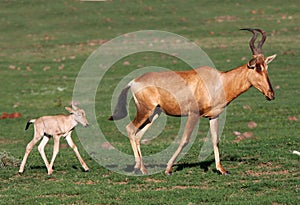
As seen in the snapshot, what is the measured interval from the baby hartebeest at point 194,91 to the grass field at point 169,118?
1.10 metres

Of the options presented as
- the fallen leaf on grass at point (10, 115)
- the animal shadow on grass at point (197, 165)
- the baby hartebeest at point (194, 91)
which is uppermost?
the baby hartebeest at point (194, 91)

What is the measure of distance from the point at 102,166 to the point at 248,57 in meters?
23.0

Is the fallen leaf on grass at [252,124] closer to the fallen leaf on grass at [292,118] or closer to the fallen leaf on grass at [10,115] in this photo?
the fallen leaf on grass at [292,118]

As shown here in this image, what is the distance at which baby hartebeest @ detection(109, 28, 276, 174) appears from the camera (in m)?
14.3

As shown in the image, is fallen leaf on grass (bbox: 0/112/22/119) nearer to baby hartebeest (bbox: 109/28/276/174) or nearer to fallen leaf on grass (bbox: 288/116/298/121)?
fallen leaf on grass (bbox: 288/116/298/121)

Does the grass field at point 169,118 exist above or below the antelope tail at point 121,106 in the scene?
below

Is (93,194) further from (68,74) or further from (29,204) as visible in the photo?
(68,74)

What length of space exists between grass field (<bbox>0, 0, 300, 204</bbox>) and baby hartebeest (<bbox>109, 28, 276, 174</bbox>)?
1095 millimetres

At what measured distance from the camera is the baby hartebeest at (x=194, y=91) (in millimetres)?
14266

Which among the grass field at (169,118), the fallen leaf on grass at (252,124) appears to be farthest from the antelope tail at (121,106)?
the fallen leaf on grass at (252,124)

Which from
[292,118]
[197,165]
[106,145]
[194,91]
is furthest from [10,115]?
[194,91]

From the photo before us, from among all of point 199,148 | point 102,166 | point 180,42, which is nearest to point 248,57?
point 180,42

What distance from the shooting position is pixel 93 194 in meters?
12.9

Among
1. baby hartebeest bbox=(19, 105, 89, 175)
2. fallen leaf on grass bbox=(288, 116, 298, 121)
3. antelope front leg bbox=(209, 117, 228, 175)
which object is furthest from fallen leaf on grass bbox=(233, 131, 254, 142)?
baby hartebeest bbox=(19, 105, 89, 175)
